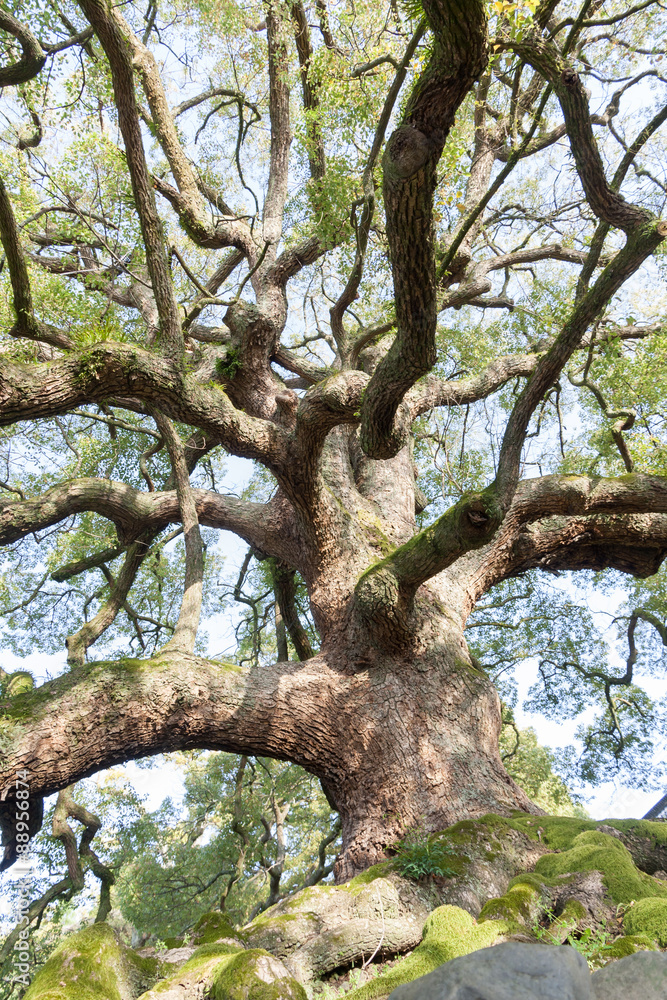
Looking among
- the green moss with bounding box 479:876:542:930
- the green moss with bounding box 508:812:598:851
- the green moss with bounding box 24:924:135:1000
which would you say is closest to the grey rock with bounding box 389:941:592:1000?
the green moss with bounding box 479:876:542:930

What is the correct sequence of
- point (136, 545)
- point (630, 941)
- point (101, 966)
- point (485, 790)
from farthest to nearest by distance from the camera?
point (136, 545) → point (485, 790) → point (101, 966) → point (630, 941)

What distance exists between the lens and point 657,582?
900 centimetres

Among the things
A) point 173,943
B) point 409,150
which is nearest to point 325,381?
point 409,150

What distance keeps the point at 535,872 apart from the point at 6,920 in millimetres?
6193

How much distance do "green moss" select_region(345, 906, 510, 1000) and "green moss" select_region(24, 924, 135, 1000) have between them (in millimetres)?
1264

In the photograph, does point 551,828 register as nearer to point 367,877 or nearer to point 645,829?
point 645,829

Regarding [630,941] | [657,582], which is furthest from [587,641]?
[630,941]

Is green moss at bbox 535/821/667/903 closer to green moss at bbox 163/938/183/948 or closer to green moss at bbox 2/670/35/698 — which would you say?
green moss at bbox 163/938/183/948

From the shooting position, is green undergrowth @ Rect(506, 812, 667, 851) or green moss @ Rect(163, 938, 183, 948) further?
green undergrowth @ Rect(506, 812, 667, 851)

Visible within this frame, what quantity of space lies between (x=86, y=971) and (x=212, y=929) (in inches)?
37.2

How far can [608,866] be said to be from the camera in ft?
12.1

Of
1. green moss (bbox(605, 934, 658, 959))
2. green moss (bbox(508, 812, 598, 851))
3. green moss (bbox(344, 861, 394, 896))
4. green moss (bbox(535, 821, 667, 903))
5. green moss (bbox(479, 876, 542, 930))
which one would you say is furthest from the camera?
green moss (bbox(508, 812, 598, 851))

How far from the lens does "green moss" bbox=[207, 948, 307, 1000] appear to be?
2.50 metres

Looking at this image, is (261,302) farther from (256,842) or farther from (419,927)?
(256,842)
